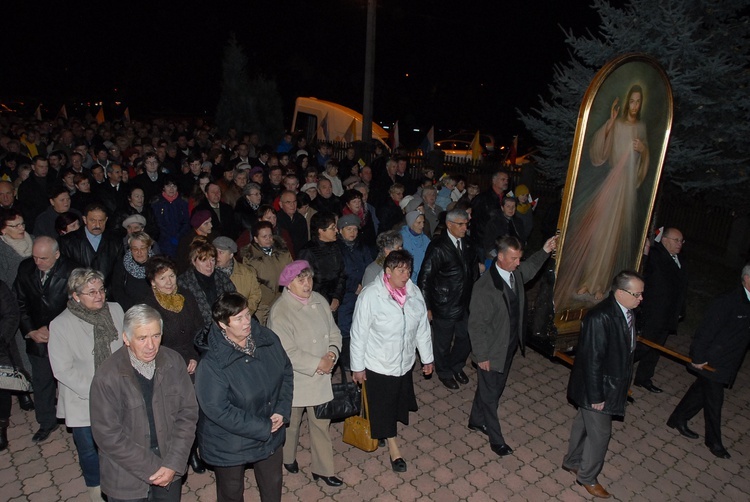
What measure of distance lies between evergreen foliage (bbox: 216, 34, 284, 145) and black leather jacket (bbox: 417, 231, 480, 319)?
53.2 feet

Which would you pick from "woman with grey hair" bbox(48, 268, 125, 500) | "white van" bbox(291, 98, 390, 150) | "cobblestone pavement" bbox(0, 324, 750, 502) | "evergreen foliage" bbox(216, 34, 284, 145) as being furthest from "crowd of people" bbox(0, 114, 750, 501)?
"evergreen foliage" bbox(216, 34, 284, 145)

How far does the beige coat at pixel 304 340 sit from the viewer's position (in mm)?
4941

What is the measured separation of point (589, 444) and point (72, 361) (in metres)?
4.28

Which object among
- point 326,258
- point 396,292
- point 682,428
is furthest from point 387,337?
point 682,428

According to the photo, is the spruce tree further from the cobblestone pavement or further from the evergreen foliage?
the evergreen foliage

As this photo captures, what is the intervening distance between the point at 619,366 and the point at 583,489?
1265 mm

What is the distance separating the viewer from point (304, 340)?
4.96 m

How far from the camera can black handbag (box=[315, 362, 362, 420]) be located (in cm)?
512

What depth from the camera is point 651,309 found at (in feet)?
23.6

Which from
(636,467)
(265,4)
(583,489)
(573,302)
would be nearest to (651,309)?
(573,302)

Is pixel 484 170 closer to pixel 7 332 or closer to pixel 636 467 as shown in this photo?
pixel 636 467

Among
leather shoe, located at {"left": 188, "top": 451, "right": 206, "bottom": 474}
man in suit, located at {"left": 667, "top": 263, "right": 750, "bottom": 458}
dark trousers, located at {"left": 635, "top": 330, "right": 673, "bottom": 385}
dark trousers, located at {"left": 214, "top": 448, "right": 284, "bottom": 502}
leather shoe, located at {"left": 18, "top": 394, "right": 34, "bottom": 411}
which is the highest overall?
man in suit, located at {"left": 667, "top": 263, "right": 750, "bottom": 458}

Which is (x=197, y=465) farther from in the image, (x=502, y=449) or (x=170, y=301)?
(x=502, y=449)

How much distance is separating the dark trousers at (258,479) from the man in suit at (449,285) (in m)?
2.86
